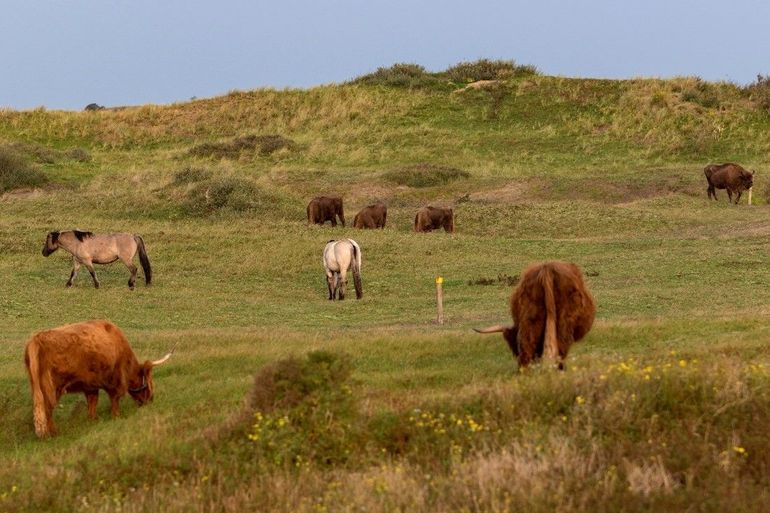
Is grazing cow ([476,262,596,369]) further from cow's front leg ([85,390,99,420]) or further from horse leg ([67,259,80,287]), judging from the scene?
horse leg ([67,259,80,287])

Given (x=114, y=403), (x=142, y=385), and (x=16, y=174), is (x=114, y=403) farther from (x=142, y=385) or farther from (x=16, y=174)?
(x=16, y=174)

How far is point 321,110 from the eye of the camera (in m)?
60.9

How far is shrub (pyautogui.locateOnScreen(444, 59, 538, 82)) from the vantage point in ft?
212

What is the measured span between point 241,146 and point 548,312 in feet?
143

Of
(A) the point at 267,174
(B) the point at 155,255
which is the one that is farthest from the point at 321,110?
(B) the point at 155,255

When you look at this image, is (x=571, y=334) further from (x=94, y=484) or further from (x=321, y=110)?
(x=321, y=110)

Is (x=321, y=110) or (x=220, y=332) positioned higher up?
(x=321, y=110)

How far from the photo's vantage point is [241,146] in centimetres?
5362

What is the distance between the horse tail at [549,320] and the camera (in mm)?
11211

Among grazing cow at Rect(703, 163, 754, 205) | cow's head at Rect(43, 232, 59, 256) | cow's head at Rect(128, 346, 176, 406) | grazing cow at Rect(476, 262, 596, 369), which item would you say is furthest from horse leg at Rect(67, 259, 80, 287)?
grazing cow at Rect(703, 163, 754, 205)

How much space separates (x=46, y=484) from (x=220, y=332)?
868 cm

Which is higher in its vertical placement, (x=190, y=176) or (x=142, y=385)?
(x=190, y=176)

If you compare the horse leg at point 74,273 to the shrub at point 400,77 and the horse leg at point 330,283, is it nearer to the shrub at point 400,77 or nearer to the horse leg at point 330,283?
the horse leg at point 330,283

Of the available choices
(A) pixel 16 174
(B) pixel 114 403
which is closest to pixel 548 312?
(B) pixel 114 403
